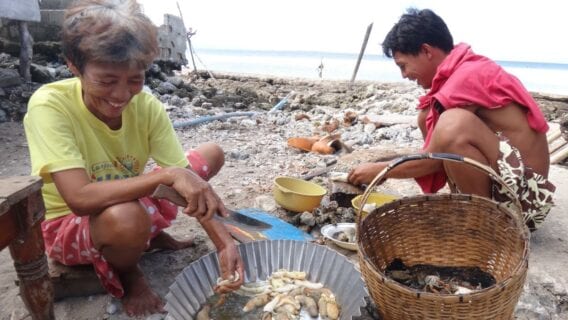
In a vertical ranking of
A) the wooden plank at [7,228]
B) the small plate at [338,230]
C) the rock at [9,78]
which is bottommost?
the small plate at [338,230]

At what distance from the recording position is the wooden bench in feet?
4.50

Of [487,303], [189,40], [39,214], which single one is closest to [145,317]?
[39,214]

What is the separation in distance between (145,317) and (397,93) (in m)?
8.18

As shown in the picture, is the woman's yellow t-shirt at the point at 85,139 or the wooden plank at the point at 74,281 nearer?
the woman's yellow t-shirt at the point at 85,139

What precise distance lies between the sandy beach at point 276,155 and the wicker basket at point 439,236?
0.33m

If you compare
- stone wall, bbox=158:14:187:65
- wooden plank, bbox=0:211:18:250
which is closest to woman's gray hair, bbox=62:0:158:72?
wooden plank, bbox=0:211:18:250

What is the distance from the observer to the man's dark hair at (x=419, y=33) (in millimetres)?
2783

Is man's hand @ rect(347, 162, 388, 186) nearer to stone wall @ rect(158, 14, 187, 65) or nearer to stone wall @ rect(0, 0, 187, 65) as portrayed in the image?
stone wall @ rect(0, 0, 187, 65)

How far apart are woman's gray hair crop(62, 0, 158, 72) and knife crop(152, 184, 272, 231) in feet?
1.72

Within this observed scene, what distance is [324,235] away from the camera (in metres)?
2.70

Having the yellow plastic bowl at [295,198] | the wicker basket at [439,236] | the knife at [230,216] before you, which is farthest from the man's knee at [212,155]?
the wicker basket at [439,236]

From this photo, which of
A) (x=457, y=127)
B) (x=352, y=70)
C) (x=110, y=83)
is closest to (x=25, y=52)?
(x=110, y=83)

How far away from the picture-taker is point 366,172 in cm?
278

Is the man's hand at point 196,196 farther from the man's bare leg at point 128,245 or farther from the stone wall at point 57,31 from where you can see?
the stone wall at point 57,31
